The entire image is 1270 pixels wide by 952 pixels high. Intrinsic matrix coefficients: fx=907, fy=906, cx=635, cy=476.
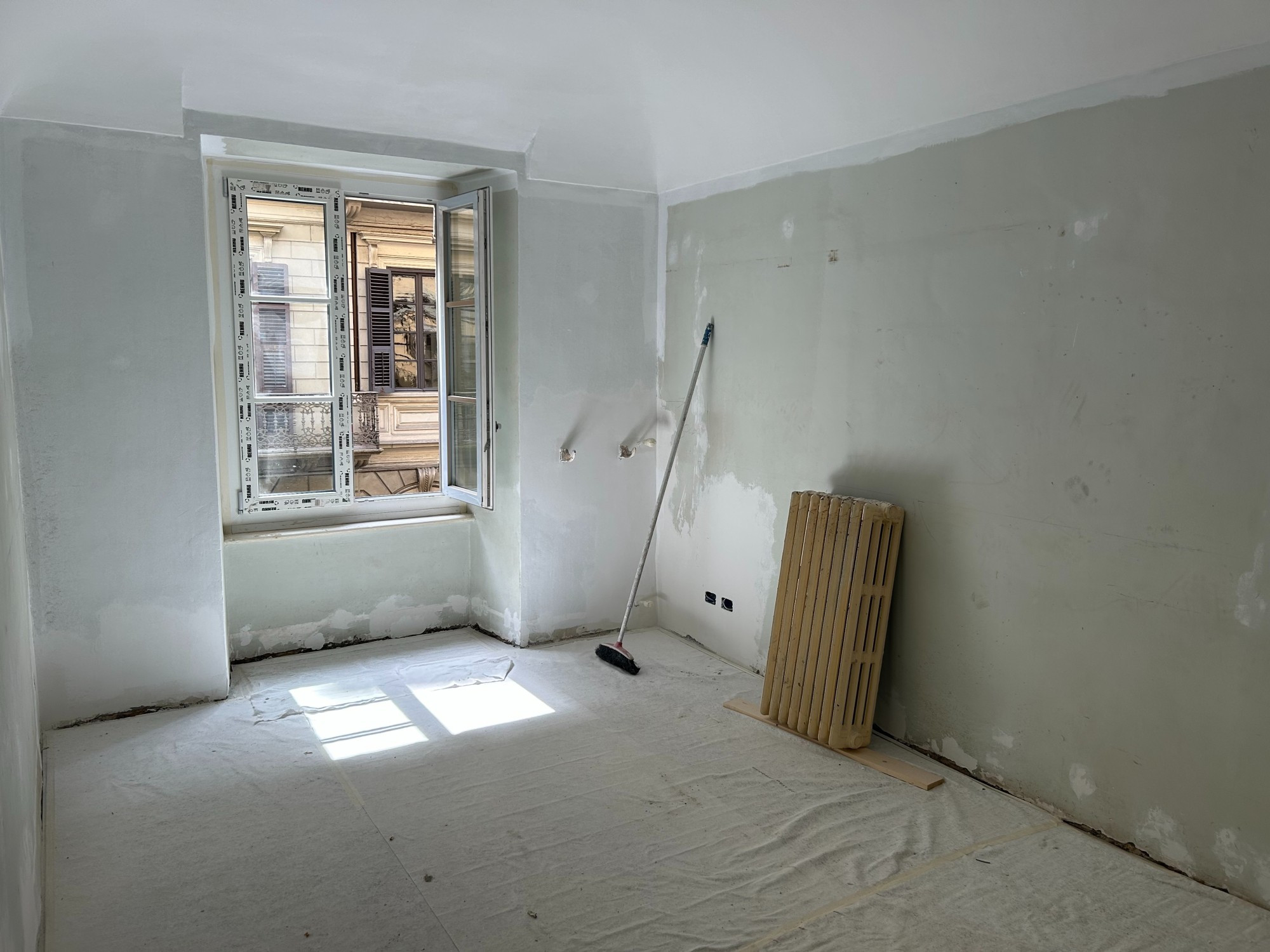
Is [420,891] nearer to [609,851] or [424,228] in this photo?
[609,851]

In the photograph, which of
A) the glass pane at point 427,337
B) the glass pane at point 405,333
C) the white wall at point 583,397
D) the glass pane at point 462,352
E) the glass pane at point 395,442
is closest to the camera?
the white wall at point 583,397

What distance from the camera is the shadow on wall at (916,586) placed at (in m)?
3.42

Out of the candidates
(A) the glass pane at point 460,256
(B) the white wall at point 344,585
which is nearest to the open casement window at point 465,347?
(A) the glass pane at point 460,256

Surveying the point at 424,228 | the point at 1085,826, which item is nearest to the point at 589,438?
the point at 1085,826

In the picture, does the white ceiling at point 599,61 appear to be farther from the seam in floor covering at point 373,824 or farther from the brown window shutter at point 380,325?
the brown window shutter at point 380,325

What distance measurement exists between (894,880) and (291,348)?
3.70m

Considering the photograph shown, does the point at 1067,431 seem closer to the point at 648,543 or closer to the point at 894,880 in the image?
the point at 894,880

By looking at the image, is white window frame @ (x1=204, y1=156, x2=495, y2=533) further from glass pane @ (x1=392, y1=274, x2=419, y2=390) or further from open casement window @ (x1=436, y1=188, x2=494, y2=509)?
glass pane @ (x1=392, y1=274, x2=419, y2=390)

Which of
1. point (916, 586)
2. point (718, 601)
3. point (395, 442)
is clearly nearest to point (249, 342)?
point (718, 601)

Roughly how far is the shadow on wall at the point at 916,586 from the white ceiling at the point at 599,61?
1357 millimetres

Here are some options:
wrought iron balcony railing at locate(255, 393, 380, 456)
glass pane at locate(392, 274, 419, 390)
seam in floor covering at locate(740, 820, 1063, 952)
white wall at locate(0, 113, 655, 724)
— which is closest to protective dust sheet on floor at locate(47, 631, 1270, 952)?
seam in floor covering at locate(740, 820, 1063, 952)

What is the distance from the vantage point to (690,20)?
3295mm

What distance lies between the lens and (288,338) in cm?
464

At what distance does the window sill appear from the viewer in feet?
15.1
